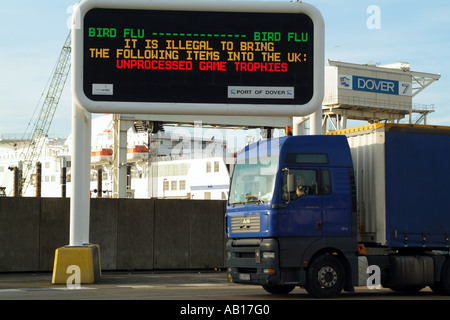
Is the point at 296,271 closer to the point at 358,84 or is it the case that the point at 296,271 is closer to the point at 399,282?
the point at 399,282

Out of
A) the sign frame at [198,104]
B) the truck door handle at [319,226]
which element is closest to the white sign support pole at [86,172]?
the sign frame at [198,104]

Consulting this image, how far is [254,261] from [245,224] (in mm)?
807

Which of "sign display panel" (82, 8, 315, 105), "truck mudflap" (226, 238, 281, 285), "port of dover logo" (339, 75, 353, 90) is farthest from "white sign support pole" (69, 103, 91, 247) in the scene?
"port of dover logo" (339, 75, 353, 90)

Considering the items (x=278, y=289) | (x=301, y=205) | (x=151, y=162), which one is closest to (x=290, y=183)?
(x=301, y=205)

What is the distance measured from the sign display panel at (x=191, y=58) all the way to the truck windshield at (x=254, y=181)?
378cm

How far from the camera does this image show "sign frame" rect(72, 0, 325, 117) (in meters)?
18.7

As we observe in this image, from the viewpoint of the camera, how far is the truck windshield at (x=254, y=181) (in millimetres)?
14719

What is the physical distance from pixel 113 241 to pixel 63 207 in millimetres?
2205

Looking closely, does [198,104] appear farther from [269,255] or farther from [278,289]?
[269,255]

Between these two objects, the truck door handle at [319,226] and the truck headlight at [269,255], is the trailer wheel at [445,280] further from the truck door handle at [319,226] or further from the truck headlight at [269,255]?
the truck headlight at [269,255]

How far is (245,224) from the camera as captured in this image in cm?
1504

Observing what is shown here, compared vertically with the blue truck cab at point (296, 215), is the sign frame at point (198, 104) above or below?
above
